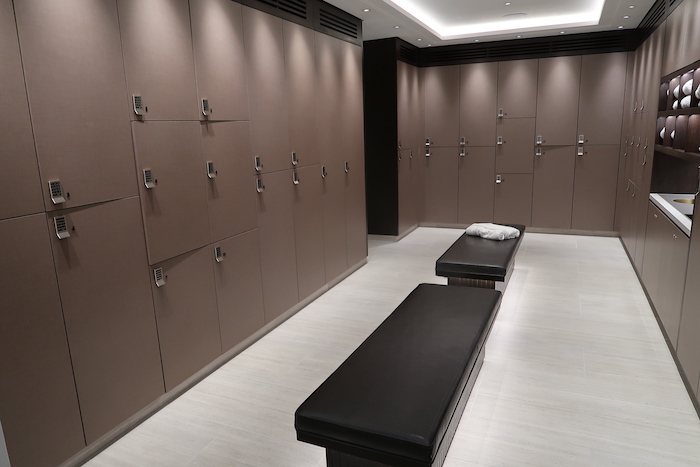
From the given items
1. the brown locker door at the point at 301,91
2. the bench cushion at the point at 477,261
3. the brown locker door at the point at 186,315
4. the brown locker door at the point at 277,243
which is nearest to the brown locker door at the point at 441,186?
the bench cushion at the point at 477,261

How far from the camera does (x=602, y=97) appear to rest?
759 centimetres

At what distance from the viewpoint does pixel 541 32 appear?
7.35 metres

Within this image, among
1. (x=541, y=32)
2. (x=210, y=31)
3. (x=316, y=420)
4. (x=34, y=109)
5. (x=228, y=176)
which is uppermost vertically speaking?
(x=541, y=32)

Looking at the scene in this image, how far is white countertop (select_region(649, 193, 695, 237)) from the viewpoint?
375 cm

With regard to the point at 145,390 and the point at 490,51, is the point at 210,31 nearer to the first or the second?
the point at 145,390

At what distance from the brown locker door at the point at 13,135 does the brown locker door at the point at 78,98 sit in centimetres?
4

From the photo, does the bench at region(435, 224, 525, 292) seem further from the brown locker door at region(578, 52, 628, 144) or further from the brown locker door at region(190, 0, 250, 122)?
the brown locker door at region(578, 52, 628, 144)

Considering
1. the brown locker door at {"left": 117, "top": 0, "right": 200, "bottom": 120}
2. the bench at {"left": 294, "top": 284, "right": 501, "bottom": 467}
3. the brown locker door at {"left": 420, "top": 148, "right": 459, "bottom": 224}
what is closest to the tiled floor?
the bench at {"left": 294, "top": 284, "right": 501, "bottom": 467}

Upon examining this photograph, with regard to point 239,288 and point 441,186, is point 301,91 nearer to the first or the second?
point 239,288

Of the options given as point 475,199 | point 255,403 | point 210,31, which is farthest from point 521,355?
point 475,199

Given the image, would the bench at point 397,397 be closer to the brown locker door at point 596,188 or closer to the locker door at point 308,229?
the locker door at point 308,229

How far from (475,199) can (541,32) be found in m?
2.78

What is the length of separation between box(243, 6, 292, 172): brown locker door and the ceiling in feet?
3.79

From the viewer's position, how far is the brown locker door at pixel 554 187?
26.1 feet
